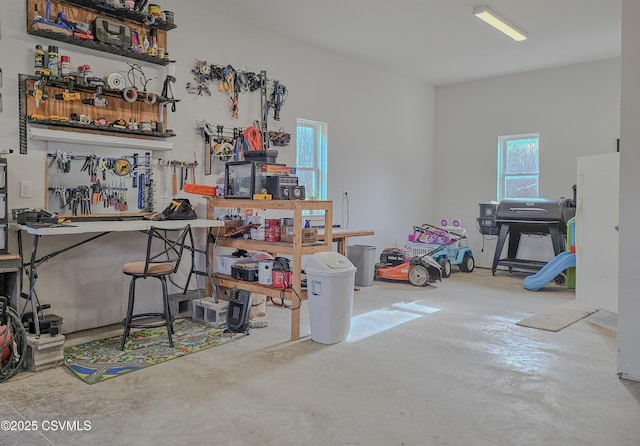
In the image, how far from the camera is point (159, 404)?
280 cm

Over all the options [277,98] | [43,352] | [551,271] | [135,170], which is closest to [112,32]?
[135,170]

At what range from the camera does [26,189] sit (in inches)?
149

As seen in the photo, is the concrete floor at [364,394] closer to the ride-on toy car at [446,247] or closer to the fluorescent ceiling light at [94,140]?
the fluorescent ceiling light at [94,140]

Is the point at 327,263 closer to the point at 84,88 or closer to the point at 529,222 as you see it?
the point at 84,88

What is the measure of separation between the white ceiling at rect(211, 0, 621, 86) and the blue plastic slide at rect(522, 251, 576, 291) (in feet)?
9.26

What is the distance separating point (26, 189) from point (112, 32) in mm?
1534

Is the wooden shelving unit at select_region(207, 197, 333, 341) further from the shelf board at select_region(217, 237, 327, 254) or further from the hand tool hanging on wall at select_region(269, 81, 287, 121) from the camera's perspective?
the hand tool hanging on wall at select_region(269, 81, 287, 121)

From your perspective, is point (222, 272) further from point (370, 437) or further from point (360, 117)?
point (360, 117)

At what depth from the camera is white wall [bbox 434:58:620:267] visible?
7.20 metres

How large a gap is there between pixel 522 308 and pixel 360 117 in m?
3.59

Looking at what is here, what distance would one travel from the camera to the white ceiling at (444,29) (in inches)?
202

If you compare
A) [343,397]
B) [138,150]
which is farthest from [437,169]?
[343,397]

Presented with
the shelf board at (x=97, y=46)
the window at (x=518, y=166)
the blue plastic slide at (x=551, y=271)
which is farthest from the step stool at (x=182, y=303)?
the window at (x=518, y=166)

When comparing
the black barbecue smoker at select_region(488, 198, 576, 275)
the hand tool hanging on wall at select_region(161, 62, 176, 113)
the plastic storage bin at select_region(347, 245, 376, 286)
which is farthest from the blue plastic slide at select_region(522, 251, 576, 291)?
the hand tool hanging on wall at select_region(161, 62, 176, 113)
